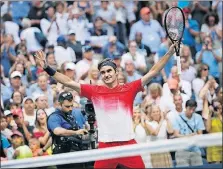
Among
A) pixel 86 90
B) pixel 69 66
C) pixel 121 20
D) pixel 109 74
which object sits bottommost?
pixel 86 90

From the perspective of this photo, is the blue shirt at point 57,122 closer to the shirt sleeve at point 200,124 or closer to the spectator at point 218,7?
the shirt sleeve at point 200,124

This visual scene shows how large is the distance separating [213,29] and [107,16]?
2122mm

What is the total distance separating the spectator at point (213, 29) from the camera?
707 inches

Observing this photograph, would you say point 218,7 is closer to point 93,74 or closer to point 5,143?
point 93,74

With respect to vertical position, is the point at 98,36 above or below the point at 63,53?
above

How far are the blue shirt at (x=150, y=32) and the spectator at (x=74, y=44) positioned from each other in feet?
3.86

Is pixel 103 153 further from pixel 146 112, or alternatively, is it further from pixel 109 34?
pixel 109 34

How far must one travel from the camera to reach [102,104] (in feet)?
35.2

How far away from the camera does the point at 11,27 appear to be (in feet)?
58.7

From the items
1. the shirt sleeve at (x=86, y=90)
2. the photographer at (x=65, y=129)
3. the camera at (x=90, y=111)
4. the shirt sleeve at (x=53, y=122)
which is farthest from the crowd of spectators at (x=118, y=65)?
the shirt sleeve at (x=86, y=90)

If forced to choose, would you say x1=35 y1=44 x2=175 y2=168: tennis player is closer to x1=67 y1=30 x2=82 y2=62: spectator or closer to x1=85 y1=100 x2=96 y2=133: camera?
x1=85 y1=100 x2=96 y2=133: camera

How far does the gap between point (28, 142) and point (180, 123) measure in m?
2.25

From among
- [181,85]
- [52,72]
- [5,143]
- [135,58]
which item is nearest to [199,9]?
[135,58]

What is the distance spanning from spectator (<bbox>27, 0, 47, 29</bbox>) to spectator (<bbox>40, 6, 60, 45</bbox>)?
0.37ft
